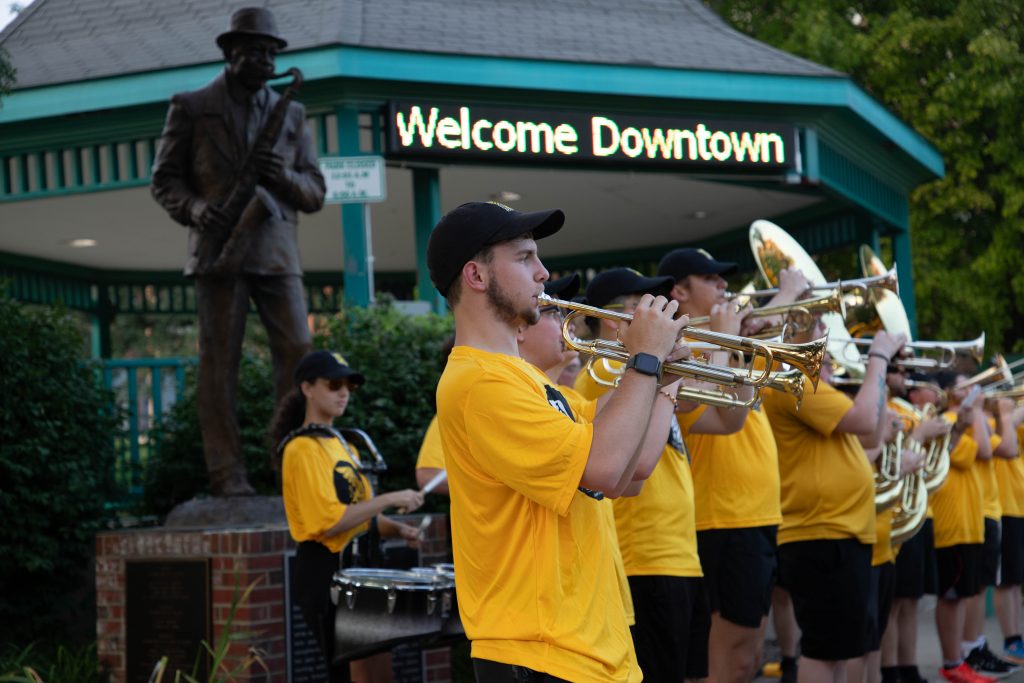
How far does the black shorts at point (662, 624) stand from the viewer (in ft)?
17.4

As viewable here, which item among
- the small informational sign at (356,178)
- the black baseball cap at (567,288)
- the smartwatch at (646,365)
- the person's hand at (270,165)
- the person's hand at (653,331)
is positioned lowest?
the smartwatch at (646,365)

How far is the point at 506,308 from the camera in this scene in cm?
358

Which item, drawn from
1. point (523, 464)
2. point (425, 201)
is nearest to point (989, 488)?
point (425, 201)

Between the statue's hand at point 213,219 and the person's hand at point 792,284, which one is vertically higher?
the statue's hand at point 213,219

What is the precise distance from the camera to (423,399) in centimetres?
966

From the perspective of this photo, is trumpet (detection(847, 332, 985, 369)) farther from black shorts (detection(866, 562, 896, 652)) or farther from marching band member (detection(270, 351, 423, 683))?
marching band member (detection(270, 351, 423, 683))

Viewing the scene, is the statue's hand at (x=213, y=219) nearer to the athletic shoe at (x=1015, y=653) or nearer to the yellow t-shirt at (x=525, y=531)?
the yellow t-shirt at (x=525, y=531)

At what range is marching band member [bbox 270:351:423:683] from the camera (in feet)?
20.7

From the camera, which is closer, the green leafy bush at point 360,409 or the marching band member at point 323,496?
the marching band member at point 323,496

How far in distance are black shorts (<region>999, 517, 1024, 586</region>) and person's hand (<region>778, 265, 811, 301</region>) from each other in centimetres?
544

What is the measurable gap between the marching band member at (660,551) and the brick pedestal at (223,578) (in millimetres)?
2283

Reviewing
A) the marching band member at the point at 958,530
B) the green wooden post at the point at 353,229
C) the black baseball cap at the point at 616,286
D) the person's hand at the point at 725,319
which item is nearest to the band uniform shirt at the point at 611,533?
the black baseball cap at the point at 616,286

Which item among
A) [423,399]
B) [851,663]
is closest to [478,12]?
[423,399]

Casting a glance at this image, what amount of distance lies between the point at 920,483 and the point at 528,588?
538 cm
